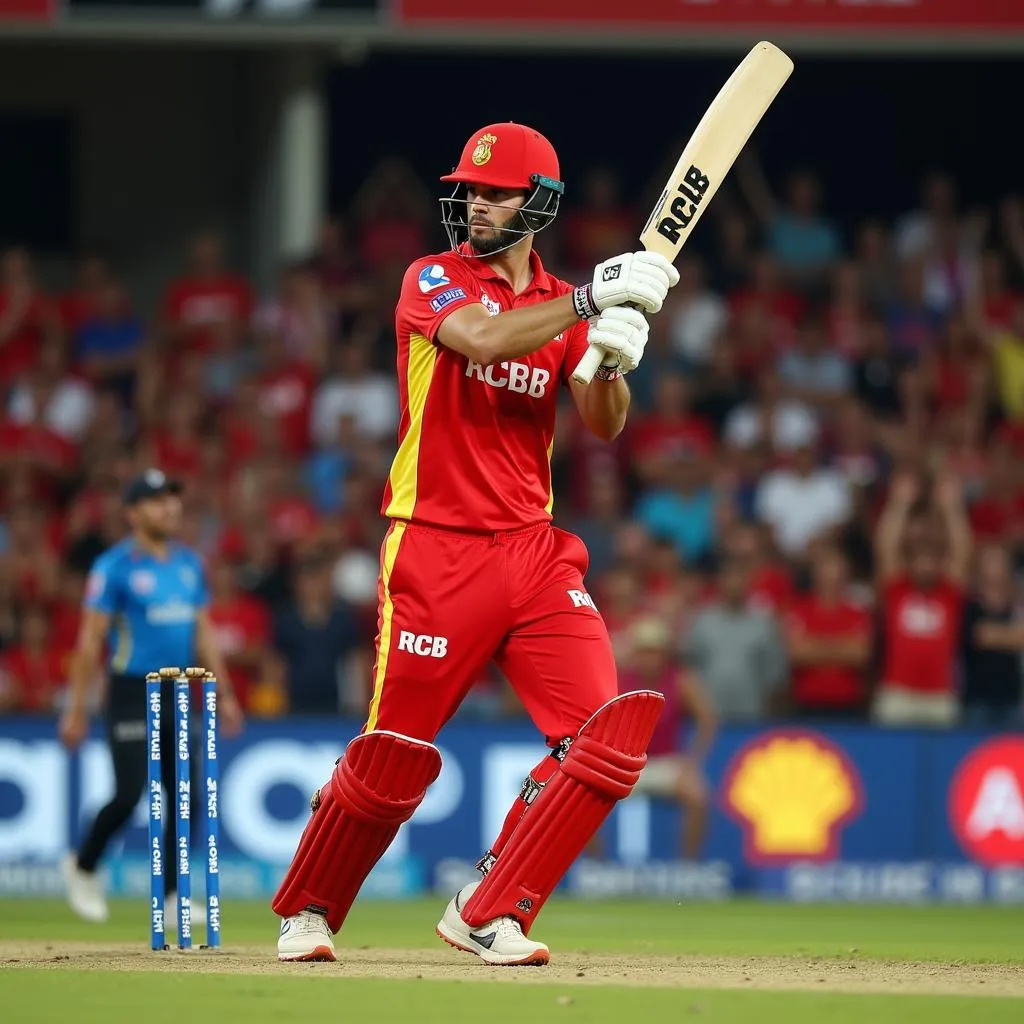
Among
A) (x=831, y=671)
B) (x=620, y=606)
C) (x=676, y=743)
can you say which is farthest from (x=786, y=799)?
(x=620, y=606)

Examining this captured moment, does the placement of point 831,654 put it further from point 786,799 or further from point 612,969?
point 612,969

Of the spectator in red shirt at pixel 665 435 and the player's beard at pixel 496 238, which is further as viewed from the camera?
the spectator in red shirt at pixel 665 435

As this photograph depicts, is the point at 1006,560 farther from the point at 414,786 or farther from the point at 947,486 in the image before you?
the point at 414,786

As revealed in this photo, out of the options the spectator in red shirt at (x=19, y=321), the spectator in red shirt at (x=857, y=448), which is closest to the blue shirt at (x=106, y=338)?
the spectator in red shirt at (x=19, y=321)

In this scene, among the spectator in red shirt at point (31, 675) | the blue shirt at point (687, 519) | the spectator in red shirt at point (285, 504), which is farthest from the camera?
the blue shirt at point (687, 519)

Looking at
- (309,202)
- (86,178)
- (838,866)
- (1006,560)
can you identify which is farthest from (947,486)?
(86,178)

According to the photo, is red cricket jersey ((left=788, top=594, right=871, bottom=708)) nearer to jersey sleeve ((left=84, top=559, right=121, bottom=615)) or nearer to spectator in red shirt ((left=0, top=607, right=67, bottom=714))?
spectator in red shirt ((left=0, top=607, right=67, bottom=714))

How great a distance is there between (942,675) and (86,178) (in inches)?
A: 329

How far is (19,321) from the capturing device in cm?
1477

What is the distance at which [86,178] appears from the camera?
17.1 metres

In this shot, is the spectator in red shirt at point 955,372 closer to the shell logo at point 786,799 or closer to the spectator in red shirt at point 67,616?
the shell logo at point 786,799

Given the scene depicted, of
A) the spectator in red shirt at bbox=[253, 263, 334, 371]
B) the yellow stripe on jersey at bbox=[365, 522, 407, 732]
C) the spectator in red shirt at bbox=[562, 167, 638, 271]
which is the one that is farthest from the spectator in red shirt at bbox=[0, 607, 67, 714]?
the yellow stripe on jersey at bbox=[365, 522, 407, 732]

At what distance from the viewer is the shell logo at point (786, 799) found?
41.1 feet

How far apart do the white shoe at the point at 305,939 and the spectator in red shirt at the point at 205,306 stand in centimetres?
890
